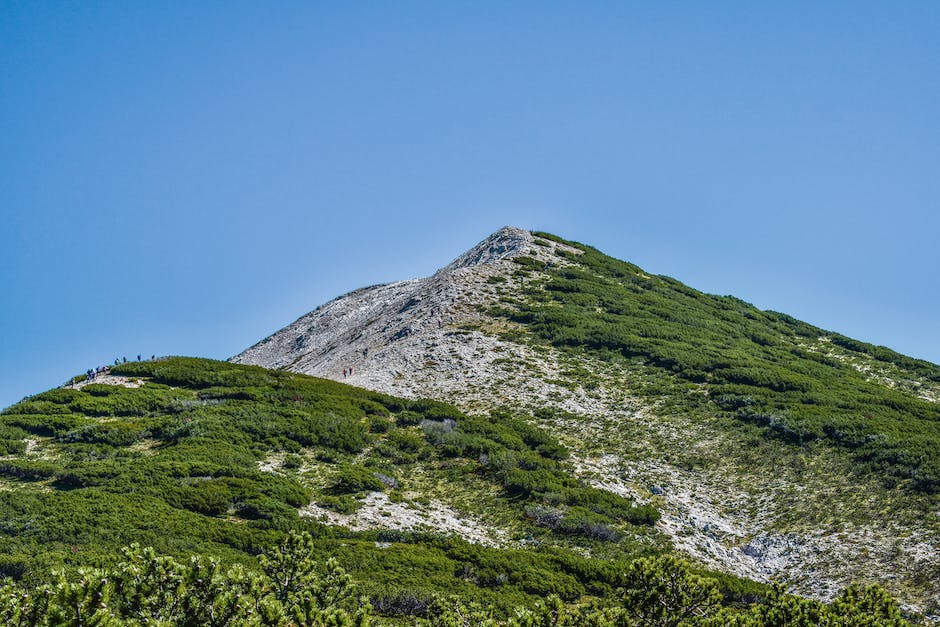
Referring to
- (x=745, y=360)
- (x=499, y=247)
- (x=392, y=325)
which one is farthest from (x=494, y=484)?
(x=499, y=247)

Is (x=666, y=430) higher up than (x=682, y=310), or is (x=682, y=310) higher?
(x=682, y=310)

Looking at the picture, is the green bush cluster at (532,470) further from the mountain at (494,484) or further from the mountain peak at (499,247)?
the mountain peak at (499,247)

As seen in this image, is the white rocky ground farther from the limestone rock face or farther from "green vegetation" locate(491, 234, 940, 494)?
"green vegetation" locate(491, 234, 940, 494)

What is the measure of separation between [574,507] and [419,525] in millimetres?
8211

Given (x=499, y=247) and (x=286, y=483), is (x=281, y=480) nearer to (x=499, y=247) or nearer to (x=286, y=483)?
(x=286, y=483)

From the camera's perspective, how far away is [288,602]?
16531mm

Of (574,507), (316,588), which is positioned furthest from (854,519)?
(316,588)

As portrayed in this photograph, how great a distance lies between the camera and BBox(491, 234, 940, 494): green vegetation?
40188mm

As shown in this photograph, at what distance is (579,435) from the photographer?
45.0 m

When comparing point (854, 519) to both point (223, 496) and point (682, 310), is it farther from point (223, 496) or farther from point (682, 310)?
point (682, 310)

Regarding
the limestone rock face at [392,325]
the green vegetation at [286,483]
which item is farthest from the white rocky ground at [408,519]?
the limestone rock face at [392,325]

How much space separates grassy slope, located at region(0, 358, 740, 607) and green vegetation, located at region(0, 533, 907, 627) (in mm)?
5302

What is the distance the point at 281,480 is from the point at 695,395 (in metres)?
30.8

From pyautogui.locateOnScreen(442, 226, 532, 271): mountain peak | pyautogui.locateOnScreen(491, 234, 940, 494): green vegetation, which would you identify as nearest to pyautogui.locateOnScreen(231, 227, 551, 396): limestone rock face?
pyautogui.locateOnScreen(442, 226, 532, 271): mountain peak
